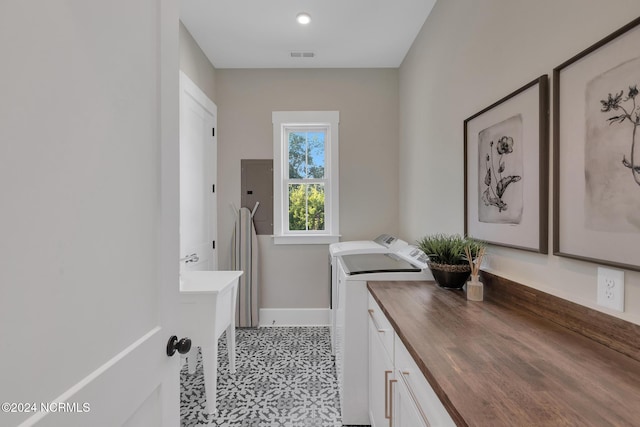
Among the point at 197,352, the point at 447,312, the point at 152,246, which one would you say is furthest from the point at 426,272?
the point at 197,352

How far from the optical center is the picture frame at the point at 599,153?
83 cm

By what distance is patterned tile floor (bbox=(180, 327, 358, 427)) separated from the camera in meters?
1.84

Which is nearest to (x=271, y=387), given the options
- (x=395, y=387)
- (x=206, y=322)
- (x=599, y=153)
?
(x=206, y=322)

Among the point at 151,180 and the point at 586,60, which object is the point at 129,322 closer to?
the point at 151,180

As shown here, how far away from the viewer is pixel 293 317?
10.7ft

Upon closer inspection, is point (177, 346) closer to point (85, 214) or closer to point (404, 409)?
point (85, 214)

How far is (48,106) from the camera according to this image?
0.52 m

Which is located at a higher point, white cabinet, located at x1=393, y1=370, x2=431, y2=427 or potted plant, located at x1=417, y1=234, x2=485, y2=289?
potted plant, located at x1=417, y1=234, x2=485, y2=289

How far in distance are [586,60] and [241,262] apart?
2976 mm

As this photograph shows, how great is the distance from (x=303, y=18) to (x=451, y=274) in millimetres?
2221

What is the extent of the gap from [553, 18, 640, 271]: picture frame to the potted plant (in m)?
0.46

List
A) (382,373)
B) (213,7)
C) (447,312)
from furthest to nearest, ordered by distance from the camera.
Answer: (213,7) → (382,373) → (447,312)

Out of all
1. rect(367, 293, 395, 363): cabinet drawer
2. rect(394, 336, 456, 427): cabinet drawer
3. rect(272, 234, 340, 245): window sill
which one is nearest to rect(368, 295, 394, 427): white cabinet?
rect(367, 293, 395, 363): cabinet drawer

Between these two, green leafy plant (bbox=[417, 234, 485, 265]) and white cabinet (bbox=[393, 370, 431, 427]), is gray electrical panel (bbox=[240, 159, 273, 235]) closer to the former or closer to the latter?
green leafy plant (bbox=[417, 234, 485, 265])
